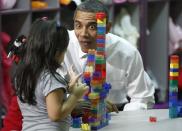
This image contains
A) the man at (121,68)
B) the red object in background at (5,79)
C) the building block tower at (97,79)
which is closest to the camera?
the building block tower at (97,79)

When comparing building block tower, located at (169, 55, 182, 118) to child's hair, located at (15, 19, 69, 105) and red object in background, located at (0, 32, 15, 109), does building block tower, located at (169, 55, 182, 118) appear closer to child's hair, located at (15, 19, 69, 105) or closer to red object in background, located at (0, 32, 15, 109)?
child's hair, located at (15, 19, 69, 105)

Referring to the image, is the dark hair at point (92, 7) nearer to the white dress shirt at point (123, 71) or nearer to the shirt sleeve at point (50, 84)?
the white dress shirt at point (123, 71)

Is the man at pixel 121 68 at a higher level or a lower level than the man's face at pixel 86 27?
lower

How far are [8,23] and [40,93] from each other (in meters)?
2.22

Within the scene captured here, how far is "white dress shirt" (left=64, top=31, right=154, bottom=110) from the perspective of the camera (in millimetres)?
2719

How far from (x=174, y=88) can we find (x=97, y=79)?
354mm

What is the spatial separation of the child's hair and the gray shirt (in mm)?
18

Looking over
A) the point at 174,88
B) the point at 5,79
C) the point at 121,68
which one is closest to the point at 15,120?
the point at 174,88

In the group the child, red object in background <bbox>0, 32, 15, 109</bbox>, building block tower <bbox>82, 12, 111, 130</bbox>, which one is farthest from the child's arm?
red object in background <bbox>0, 32, 15, 109</bbox>

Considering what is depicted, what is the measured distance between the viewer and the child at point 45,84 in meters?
1.82

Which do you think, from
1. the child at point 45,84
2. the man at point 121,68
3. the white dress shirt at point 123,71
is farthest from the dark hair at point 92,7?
the child at point 45,84

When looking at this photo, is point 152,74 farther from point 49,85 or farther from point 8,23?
point 49,85

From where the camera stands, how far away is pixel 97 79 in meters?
1.96

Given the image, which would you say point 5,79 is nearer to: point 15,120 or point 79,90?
point 15,120
